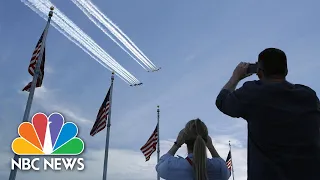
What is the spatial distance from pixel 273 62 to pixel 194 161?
1374 mm

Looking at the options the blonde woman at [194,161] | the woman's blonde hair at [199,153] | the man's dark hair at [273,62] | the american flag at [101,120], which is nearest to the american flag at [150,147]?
the american flag at [101,120]

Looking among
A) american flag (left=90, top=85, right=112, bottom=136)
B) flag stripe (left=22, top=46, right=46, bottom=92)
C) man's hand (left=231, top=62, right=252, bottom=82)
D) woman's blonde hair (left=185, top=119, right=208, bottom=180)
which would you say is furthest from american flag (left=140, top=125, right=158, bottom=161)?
man's hand (left=231, top=62, right=252, bottom=82)

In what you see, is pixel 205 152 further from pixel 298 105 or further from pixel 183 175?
pixel 298 105

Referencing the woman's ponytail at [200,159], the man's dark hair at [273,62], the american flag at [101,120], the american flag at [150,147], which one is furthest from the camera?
the american flag at [150,147]

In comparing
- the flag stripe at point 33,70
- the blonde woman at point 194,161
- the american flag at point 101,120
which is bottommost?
the blonde woman at point 194,161

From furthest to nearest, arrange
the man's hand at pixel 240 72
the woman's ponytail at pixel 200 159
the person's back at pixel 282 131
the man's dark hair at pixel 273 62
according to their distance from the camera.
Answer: the woman's ponytail at pixel 200 159 < the man's hand at pixel 240 72 < the man's dark hair at pixel 273 62 < the person's back at pixel 282 131

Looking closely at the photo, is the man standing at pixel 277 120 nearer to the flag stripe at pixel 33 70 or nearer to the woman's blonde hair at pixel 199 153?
the woman's blonde hair at pixel 199 153

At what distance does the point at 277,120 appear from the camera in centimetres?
192

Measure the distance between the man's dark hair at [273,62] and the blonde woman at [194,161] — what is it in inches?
45.3

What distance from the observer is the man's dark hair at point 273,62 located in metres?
2.14

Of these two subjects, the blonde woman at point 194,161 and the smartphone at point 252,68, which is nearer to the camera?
the smartphone at point 252,68

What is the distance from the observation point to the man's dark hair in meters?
2.14

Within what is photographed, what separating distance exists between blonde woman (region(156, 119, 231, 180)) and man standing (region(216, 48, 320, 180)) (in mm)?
→ 1010

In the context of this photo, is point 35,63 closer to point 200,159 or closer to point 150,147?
point 150,147
